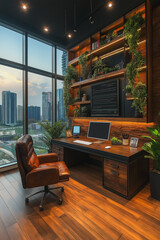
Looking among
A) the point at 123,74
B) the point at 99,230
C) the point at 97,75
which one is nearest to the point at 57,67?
the point at 97,75

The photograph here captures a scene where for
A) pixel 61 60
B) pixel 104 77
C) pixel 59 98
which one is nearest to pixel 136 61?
pixel 104 77

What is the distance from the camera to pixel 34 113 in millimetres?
3727

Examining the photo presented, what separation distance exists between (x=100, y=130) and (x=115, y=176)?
1.11 meters

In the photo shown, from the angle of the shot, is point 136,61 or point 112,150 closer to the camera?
point 112,150

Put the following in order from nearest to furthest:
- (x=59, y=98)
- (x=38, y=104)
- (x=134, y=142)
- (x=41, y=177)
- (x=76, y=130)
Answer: (x=41, y=177)
(x=134, y=142)
(x=76, y=130)
(x=38, y=104)
(x=59, y=98)

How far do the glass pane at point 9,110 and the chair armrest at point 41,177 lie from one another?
6.17 ft

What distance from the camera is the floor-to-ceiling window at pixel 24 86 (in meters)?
3.23

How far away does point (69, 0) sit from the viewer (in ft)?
8.87

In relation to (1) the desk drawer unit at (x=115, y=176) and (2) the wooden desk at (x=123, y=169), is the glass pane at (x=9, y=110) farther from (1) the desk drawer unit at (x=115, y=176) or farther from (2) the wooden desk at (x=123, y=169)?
(1) the desk drawer unit at (x=115, y=176)

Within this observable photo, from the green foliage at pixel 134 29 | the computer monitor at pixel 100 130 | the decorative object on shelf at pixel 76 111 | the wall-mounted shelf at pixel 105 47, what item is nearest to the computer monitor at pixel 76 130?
the decorative object on shelf at pixel 76 111

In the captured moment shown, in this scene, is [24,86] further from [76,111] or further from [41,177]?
[41,177]

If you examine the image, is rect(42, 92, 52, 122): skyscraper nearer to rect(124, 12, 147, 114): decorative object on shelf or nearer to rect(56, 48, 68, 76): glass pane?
rect(56, 48, 68, 76): glass pane

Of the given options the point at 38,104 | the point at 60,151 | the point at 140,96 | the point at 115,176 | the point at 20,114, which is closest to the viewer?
the point at 115,176

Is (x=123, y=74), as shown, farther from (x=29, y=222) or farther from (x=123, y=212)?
(x=29, y=222)
